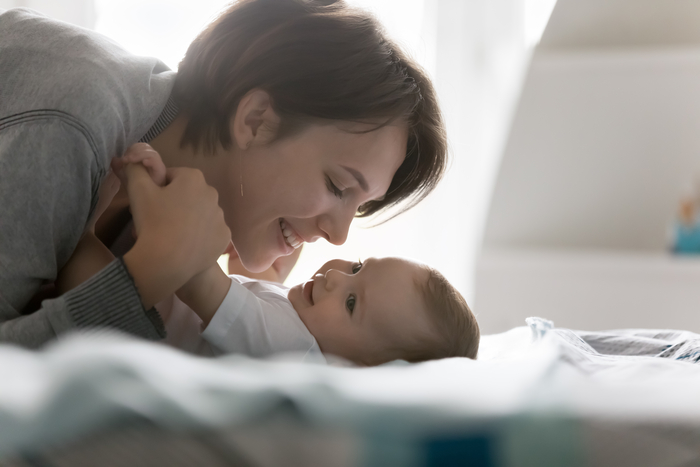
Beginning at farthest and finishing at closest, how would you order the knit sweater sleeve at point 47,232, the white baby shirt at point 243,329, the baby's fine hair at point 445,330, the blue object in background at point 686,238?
the blue object in background at point 686,238 < the baby's fine hair at point 445,330 < the white baby shirt at point 243,329 < the knit sweater sleeve at point 47,232

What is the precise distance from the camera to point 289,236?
3.51 ft

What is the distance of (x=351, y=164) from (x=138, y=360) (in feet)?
2.17

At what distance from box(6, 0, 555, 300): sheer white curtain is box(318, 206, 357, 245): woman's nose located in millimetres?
1203

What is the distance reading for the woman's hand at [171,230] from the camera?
26.9 inches

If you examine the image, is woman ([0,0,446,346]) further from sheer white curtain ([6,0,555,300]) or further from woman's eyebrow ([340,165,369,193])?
sheer white curtain ([6,0,555,300])

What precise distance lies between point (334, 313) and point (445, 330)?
6.8 inches

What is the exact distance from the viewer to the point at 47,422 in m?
0.32

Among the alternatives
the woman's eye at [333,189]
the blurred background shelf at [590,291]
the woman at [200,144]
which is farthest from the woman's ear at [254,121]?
the blurred background shelf at [590,291]

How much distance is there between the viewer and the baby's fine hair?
872 millimetres

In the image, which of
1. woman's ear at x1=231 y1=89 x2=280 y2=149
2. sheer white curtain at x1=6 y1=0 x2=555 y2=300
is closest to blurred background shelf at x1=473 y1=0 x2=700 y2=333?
sheer white curtain at x1=6 y1=0 x2=555 y2=300

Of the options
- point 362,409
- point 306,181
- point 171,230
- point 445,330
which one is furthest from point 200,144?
point 362,409

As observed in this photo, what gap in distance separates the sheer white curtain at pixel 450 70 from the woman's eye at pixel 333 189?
→ 1249 millimetres

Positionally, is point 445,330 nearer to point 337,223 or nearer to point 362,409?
point 337,223

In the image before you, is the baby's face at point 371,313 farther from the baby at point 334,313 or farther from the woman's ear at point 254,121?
the woman's ear at point 254,121
